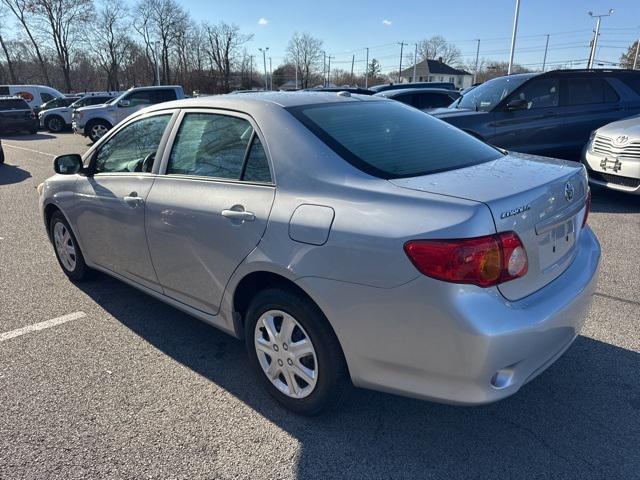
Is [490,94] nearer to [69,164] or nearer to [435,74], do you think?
[69,164]

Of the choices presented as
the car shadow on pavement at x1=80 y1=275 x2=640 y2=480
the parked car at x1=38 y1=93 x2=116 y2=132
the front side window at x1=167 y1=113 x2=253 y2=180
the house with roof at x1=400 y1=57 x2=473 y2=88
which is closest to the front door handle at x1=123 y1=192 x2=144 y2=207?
the front side window at x1=167 y1=113 x2=253 y2=180

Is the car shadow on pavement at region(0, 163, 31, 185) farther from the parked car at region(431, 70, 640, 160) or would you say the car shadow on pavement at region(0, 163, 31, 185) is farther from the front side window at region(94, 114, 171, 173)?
the parked car at region(431, 70, 640, 160)

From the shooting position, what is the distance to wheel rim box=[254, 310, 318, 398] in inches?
94.8

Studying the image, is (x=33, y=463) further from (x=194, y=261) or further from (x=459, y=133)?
(x=459, y=133)

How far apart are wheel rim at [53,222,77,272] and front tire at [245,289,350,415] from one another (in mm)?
2417

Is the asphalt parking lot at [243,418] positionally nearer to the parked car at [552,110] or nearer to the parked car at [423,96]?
the parked car at [552,110]

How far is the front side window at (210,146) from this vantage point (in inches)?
108

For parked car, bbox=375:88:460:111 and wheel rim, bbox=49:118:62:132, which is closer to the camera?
parked car, bbox=375:88:460:111

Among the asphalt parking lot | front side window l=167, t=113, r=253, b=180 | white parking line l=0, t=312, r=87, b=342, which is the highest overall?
front side window l=167, t=113, r=253, b=180

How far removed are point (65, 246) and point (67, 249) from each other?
0.04m

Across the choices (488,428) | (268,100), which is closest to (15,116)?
(268,100)

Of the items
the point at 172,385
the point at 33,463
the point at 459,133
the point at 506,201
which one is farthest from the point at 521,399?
the point at 33,463

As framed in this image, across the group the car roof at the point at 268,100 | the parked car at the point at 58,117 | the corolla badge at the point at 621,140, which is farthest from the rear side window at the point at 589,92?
the parked car at the point at 58,117

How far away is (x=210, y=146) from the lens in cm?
293
